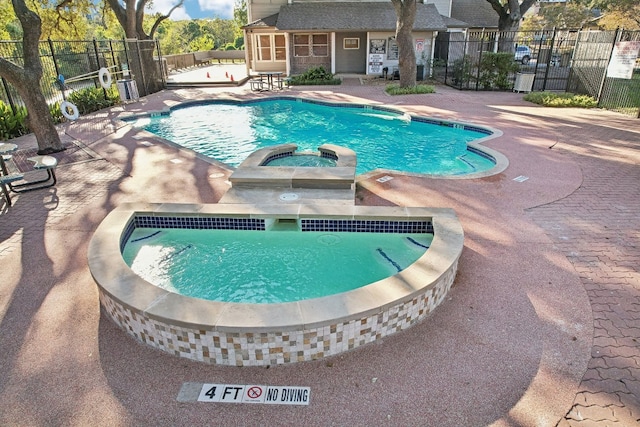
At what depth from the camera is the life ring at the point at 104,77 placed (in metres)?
13.9

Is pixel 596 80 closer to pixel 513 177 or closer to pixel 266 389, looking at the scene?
pixel 513 177

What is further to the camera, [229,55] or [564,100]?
[229,55]

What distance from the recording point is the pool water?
15.0 ft

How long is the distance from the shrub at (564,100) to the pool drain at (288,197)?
1229 centimetres

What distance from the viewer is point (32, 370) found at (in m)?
3.31

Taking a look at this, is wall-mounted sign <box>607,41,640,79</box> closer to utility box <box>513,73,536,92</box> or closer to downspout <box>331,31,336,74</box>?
utility box <box>513,73,536,92</box>

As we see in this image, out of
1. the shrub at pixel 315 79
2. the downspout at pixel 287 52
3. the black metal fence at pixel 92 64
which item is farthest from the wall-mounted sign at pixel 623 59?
the black metal fence at pixel 92 64

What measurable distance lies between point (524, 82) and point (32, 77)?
17.9 meters

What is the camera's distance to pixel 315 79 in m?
21.1

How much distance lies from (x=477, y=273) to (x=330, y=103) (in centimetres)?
1211

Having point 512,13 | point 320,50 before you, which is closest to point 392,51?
point 320,50

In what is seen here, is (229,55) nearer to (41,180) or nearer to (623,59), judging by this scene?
(623,59)

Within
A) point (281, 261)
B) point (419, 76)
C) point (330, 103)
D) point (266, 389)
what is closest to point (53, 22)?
point (330, 103)

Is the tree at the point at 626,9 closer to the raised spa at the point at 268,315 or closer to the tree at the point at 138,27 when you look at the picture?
the tree at the point at 138,27
